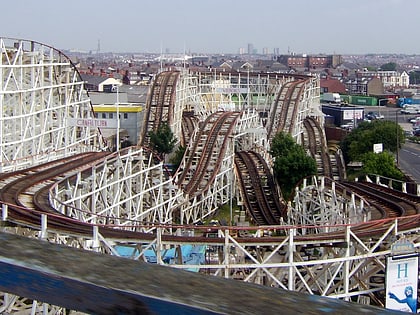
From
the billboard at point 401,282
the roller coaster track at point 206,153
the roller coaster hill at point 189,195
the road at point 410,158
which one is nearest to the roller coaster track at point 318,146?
the roller coaster hill at point 189,195

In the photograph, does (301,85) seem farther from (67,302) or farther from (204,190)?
(67,302)

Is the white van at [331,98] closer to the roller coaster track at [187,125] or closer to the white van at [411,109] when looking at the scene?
the white van at [411,109]

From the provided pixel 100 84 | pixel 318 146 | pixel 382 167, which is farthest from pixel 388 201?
pixel 100 84

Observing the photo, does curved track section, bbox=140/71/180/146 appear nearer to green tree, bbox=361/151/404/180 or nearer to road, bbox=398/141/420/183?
green tree, bbox=361/151/404/180

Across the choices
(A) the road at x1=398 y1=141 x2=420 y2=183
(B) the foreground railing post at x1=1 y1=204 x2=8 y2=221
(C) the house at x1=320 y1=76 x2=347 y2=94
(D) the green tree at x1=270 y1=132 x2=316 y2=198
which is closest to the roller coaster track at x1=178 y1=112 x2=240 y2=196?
(D) the green tree at x1=270 y1=132 x2=316 y2=198

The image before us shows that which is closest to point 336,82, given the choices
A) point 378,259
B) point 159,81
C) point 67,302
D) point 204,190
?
point 159,81
